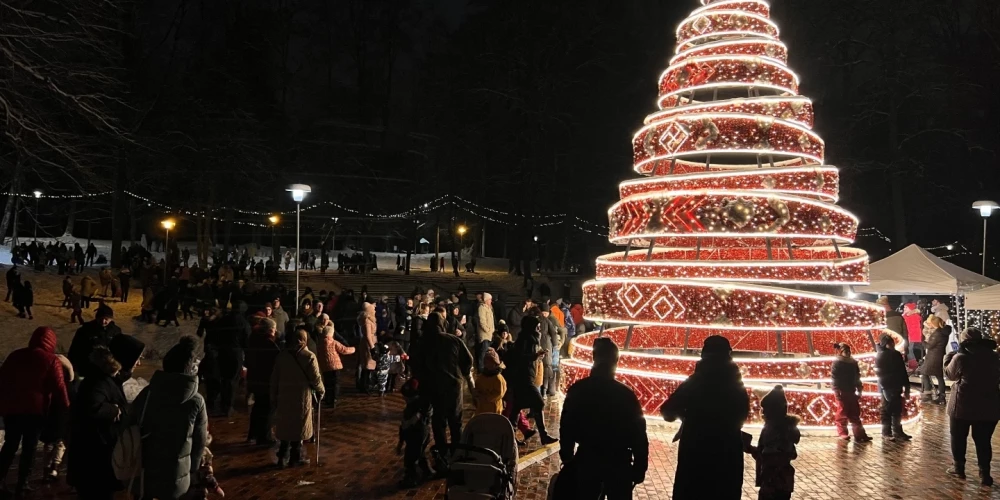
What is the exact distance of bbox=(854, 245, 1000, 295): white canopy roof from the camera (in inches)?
640

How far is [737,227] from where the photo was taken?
31.7 ft

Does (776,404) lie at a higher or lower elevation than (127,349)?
lower

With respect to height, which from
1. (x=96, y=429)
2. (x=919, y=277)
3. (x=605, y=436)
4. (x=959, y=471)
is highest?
(x=919, y=277)

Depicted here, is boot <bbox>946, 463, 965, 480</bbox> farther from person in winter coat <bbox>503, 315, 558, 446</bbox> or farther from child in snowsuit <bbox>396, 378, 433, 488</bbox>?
child in snowsuit <bbox>396, 378, 433, 488</bbox>

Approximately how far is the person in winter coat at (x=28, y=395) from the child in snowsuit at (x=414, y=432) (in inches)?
129

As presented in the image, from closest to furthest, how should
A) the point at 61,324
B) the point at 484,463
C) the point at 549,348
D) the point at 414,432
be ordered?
1. the point at 484,463
2. the point at 414,432
3. the point at 549,348
4. the point at 61,324

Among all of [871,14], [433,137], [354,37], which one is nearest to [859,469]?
[871,14]

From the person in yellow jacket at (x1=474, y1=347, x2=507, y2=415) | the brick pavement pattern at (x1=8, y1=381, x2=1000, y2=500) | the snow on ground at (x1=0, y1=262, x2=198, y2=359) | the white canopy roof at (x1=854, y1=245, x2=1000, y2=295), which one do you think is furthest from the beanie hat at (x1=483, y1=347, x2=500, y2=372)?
the snow on ground at (x1=0, y1=262, x2=198, y2=359)

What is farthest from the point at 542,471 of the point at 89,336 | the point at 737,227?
the point at 89,336

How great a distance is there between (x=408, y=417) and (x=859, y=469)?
201 inches

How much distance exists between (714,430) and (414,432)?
11.6 ft

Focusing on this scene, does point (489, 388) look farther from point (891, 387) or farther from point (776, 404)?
point (891, 387)

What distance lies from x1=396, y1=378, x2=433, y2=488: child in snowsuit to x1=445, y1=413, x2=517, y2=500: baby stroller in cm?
174

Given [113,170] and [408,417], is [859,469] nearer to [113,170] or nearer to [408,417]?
[408,417]
